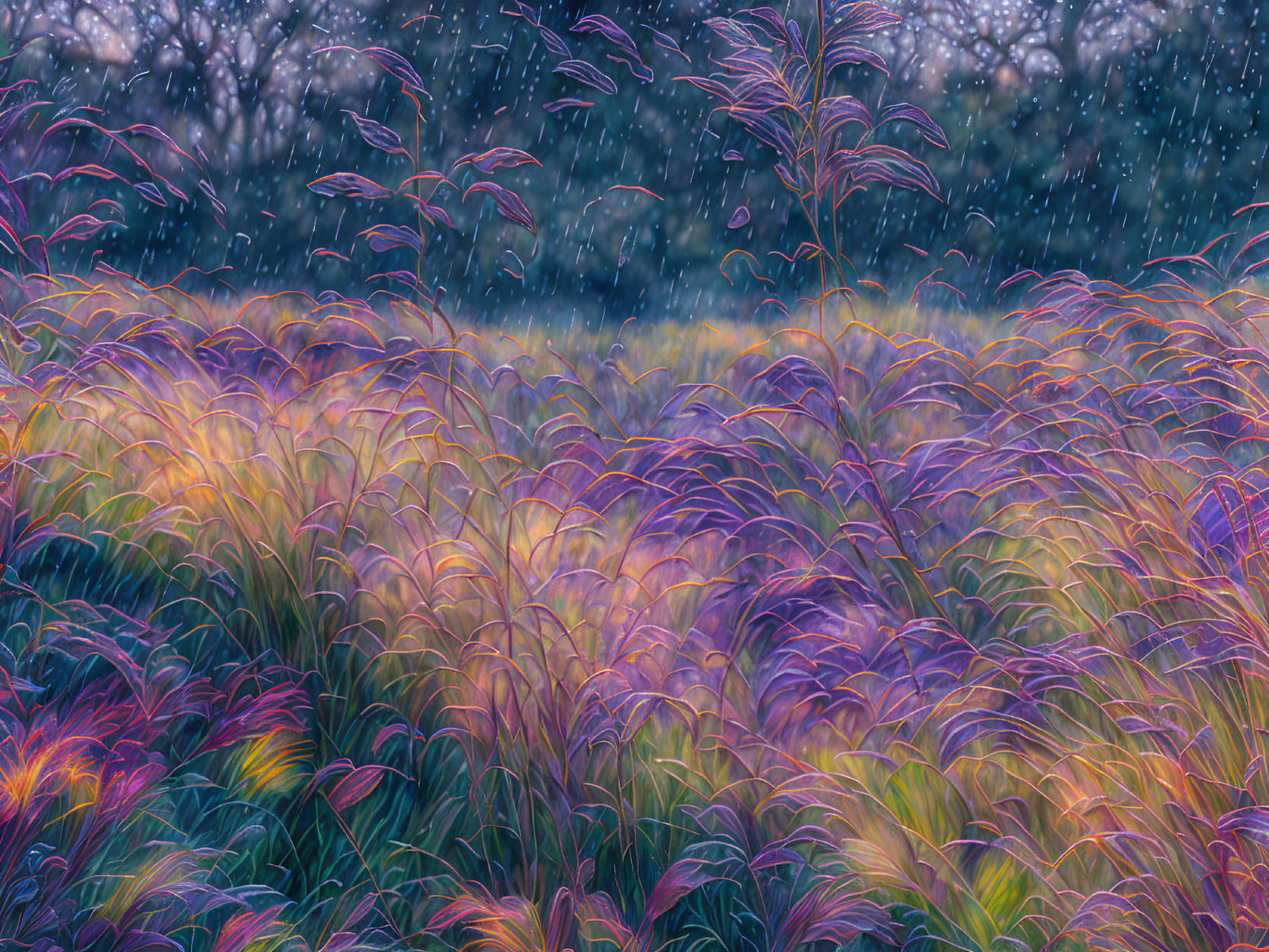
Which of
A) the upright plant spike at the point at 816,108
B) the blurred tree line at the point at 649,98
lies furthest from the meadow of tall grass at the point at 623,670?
the blurred tree line at the point at 649,98

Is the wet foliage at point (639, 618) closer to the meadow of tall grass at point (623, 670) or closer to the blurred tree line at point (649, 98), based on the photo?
the meadow of tall grass at point (623, 670)

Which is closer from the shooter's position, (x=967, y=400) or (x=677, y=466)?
(x=677, y=466)

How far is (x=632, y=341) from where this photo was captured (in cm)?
216

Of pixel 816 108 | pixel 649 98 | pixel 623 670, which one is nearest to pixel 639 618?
pixel 623 670

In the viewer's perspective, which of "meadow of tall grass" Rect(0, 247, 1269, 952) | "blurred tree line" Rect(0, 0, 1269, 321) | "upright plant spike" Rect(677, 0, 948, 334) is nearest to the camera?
"meadow of tall grass" Rect(0, 247, 1269, 952)

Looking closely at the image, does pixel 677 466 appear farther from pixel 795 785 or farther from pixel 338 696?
pixel 338 696

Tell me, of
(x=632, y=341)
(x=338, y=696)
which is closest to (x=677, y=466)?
(x=338, y=696)

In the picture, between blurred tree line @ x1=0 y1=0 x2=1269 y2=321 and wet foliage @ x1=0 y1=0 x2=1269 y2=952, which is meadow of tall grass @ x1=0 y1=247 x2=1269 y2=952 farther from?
blurred tree line @ x1=0 y1=0 x2=1269 y2=321

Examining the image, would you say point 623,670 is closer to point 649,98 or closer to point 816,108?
point 816,108

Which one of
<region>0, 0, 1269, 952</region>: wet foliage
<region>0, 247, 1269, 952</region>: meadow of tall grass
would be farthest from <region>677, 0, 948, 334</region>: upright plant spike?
<region>0, 247, 1269, 952</region>: meadow of tall grass

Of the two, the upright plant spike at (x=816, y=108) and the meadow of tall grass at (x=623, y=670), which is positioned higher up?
the upright plant spike at (x=816, y=108)

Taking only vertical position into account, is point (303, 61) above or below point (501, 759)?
above

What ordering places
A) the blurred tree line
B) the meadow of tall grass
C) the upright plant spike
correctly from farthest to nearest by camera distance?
the blurred tree line
the upright plant spike
the meadow of tall grass

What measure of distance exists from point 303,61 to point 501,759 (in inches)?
93.8
